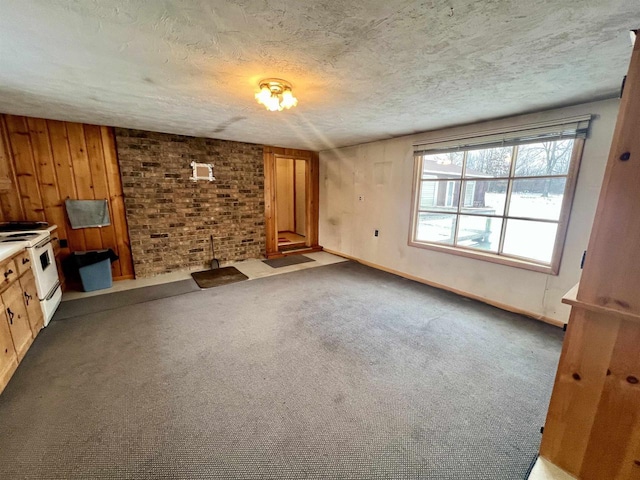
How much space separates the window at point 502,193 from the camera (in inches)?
104

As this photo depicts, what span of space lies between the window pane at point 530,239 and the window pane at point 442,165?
96cm

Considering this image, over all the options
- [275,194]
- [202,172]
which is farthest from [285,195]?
[202,172]

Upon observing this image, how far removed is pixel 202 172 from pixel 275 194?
1.43 m

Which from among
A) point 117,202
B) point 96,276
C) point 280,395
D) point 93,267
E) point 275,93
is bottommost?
point 280,395

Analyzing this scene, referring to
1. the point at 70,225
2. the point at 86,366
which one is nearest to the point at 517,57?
the point at 86,366

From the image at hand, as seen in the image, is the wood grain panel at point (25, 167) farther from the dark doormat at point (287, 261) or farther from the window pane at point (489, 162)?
the window pane at point (489, 162)

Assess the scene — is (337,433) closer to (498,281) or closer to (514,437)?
(514,437)

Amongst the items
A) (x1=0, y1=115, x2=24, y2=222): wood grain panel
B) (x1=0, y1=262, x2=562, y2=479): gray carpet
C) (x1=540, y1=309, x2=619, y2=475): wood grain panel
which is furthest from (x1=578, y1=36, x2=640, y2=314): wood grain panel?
(x1=0, y1=115, x2=24, y2=222): wood grain panel

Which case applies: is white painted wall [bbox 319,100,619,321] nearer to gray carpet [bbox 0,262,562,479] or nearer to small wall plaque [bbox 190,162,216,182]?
gray carpet [bbox 0,262,562,479]

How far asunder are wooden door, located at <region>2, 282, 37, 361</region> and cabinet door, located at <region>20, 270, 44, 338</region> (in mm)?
72

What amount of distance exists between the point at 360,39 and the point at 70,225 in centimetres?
430

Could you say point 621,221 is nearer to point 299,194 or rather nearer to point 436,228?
point 436,228

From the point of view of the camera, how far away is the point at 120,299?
130 inches

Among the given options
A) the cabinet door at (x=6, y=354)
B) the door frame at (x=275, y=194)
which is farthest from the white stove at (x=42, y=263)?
the door frame at (x=275, y=194)
